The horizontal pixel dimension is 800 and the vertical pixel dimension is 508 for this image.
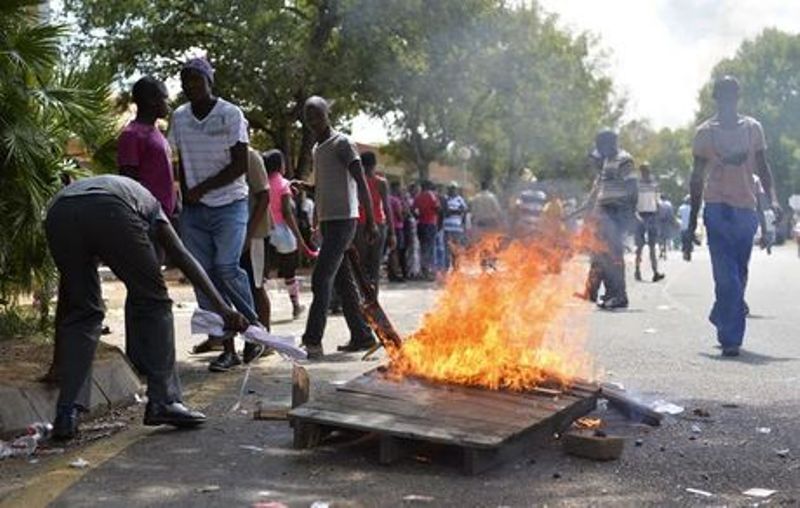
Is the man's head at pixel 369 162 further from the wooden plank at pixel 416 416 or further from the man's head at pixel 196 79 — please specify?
the wooden plank at pixel 416 416

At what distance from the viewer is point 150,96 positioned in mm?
6109

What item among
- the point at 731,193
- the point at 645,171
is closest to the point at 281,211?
the point at 731,193

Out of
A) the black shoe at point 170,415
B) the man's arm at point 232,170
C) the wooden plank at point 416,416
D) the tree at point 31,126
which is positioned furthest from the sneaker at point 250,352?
the wooden plank at point 416,416

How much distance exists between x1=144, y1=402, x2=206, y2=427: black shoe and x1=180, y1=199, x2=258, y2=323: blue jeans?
1.77 m

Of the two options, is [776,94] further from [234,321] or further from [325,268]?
[234,321]

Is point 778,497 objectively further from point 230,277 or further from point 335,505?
point 230,277

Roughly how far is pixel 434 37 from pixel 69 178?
14640mm

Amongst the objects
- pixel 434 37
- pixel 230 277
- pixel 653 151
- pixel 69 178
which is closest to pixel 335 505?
pixel 230 277

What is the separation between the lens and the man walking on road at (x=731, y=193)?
7.83m

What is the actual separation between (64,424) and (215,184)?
2271 millimetres

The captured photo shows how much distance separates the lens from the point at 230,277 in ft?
22.1

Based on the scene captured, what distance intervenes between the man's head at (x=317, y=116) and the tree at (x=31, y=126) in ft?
5.12

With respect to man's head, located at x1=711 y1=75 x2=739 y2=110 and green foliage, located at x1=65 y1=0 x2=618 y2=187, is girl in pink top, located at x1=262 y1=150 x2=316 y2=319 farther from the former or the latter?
green foliage, located at x1=65 y1=0 x2=618 y2=187

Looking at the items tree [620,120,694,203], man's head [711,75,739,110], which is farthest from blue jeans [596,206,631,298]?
tree [620,120,694,203]
